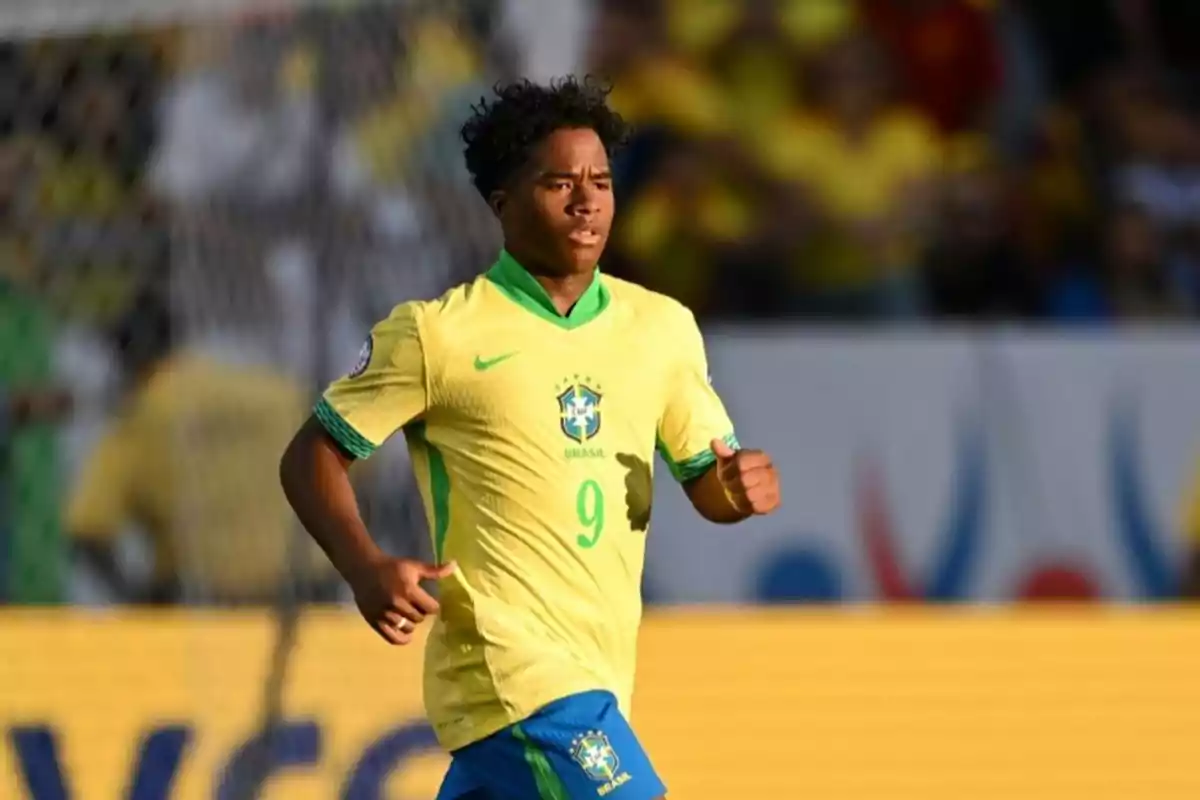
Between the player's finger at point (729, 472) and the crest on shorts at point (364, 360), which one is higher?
the crest on shorts at point (364, 360)

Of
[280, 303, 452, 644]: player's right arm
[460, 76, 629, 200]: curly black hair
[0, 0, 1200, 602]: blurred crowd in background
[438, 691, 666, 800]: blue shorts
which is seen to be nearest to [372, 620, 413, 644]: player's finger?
[280, 303, 452, 644]: player's right arm

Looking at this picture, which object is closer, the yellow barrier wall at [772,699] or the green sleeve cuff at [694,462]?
the green sleeve cuff at [694,462]

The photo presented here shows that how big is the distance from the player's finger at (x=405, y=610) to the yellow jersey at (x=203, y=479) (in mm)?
3594

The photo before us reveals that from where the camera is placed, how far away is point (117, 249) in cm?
770

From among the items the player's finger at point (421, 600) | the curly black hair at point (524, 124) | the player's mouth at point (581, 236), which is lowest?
the player's finger at point (421, 600)

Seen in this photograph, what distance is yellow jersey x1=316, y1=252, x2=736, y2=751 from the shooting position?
388 cm

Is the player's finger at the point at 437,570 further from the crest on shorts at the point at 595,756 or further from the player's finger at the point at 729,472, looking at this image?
the player's finger at the point at 729,472

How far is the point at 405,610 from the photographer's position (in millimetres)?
3564

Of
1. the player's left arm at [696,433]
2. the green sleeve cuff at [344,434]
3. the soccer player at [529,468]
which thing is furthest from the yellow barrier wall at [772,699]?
the green sleeve cuff at [344,434]

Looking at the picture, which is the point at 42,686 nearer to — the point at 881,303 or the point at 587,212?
the point at 587,212

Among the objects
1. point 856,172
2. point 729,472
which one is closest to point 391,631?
point 729,472

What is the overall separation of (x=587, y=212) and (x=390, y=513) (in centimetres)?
327

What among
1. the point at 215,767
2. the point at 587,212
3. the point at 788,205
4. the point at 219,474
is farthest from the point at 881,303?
the point at 587,212

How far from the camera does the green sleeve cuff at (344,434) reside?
12.9 feet
